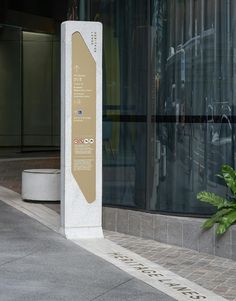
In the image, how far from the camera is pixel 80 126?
10.1 meters

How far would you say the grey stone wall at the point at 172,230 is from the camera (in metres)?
9.38

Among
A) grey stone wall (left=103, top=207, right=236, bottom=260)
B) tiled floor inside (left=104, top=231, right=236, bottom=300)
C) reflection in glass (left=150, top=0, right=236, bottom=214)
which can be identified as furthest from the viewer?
reflection in glass (left=150, top=0, right=236, bottom=214)

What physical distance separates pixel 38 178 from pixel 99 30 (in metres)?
3.62

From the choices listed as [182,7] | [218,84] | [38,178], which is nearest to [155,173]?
[218,84]

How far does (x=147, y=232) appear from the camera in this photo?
33.9ft

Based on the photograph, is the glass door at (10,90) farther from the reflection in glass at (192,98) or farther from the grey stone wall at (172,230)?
the reflection in glass at (192,98)

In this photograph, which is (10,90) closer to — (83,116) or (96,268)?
(83,116)

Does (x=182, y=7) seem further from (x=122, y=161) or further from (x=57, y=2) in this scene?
(x=57, y=2)

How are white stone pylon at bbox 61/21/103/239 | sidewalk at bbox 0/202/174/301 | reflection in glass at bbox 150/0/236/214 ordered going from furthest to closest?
white stone pylon at bbox 61/21/103/239 → reflection in glass at bbox 150/0/236/214 → sidewalk at bbox 0/202/174/301

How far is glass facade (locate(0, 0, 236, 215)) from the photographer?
9.92 metres

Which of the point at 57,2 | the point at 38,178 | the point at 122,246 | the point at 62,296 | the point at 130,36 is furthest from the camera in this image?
the point at 57,2

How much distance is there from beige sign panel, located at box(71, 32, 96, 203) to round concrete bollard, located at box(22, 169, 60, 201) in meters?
2.75

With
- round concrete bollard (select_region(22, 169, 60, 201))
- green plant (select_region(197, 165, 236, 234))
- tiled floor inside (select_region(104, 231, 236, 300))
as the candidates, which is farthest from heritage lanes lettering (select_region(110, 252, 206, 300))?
round concrete bollard (select_region(22, 169, 60, 201))

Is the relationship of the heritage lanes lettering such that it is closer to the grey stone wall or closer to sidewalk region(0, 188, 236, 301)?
sidewalk region(0, 188, 236, 301)
